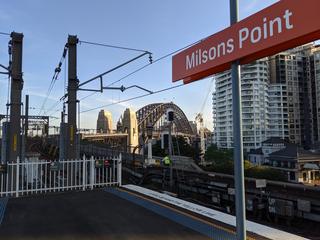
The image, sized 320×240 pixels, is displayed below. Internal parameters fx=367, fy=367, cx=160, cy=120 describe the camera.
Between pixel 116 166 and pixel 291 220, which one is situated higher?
pixel 116 166

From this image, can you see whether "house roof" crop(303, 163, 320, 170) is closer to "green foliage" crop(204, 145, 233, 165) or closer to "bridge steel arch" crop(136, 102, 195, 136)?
"green foliage" crop(204, 145, 233, 165)

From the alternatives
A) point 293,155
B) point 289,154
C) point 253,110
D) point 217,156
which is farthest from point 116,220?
point 253,110

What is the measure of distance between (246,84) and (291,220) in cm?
9836

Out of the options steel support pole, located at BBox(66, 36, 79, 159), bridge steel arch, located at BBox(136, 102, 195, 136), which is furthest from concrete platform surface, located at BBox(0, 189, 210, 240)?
bridge steel arch, located at BBox(136, 102, 195, 136)

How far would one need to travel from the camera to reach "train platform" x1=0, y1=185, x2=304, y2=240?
781 centimetres

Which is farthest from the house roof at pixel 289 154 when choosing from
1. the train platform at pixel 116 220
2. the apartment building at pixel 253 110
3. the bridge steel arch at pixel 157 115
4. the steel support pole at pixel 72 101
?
the bridge steel arch at pixel 157 115

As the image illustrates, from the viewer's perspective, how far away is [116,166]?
16.2 meters

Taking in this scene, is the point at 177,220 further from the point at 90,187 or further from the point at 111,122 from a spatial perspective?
the point at 111,122

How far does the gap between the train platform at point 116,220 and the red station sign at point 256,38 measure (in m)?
4.52

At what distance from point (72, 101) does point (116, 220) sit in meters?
10.1

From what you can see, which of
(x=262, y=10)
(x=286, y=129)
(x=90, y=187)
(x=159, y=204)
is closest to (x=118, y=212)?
(x=159, y=204)

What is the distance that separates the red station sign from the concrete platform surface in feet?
14.8

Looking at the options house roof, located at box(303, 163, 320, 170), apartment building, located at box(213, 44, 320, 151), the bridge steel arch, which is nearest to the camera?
house roof, located at box(303, 163, 320, 170)

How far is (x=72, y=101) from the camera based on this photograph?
1820 cm
